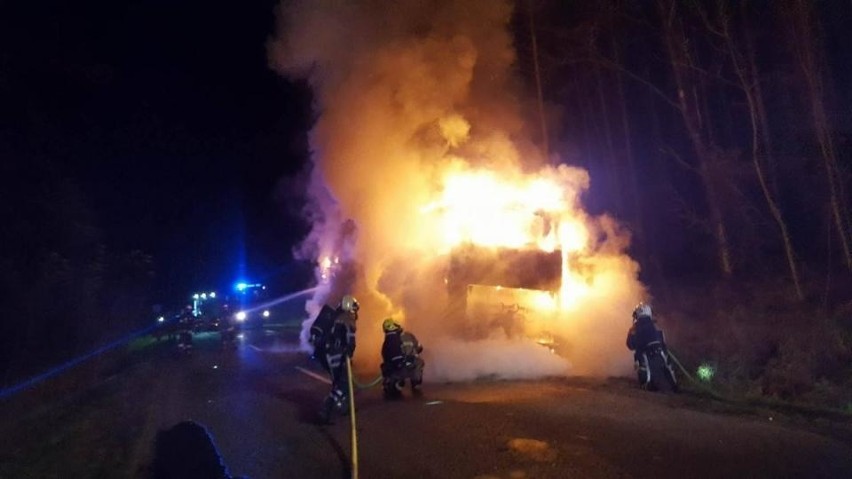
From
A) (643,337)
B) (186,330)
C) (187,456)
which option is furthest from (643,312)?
(186,330)

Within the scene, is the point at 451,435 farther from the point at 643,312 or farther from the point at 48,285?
the point at 48,285

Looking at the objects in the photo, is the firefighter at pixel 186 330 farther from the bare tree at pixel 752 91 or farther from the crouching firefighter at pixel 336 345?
the bare tree at pixel 752 91

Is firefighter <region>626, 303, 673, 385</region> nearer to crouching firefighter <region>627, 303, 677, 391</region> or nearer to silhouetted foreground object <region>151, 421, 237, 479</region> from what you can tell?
crouching firefighter <region>627, 303, 677, 391</region>

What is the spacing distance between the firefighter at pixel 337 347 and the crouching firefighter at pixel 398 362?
1653mm

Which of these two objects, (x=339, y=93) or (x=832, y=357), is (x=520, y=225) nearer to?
(x=339, y=93)

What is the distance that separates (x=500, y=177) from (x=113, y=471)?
38.3 ft

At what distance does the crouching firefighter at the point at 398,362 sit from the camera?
42.0 feet

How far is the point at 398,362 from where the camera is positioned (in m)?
12.8

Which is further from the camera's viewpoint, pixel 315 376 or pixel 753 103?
pixel 753 103

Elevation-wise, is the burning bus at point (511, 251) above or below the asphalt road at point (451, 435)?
above

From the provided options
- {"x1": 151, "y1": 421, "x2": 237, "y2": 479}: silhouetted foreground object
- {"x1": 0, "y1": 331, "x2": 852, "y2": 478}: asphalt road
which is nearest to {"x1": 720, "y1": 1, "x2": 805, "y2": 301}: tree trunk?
→ {"x1": 0, "y1": 331, "x2": 852, "y2": 478}: asphalt road

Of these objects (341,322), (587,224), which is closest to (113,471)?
(341,322)

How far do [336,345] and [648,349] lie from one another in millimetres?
5162

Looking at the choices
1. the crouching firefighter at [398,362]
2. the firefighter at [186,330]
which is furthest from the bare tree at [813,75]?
the firefighter at [186,330]
